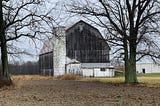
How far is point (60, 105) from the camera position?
54.0ft

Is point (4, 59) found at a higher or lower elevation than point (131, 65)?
higher

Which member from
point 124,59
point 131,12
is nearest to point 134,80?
point 124,59

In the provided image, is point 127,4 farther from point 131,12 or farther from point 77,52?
point 77,52

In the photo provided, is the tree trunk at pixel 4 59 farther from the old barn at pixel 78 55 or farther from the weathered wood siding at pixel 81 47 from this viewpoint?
the weathered wood siding at pixel 81 47

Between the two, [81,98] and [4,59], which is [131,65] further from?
[81,98]

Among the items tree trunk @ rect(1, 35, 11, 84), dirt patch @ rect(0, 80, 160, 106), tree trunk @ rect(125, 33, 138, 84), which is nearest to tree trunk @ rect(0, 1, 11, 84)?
tree trunk @ rect(1, 35, 11, 84)

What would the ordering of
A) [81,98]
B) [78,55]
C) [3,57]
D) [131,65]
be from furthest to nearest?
1. [78,55]
2. [131,65]
3. [3,57]
4. [81,98]

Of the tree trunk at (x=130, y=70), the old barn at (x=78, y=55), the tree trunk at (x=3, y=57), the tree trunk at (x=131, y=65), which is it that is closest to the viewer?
the tree trunk at (x=3, y=57)

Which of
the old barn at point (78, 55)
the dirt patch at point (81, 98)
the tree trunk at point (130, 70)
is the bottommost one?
the dirt patch at point (81, 98)

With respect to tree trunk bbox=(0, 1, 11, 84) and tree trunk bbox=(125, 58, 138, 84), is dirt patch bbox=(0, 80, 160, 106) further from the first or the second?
tree trunk bbox=(125, 58, 138, 84)

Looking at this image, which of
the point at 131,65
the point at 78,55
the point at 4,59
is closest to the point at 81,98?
the point at 4,59

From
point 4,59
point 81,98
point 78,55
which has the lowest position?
point 81,98

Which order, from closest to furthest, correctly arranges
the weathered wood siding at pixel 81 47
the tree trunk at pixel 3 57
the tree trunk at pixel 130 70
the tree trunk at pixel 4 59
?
the tree trunk at pixel 3 57 → the tree trunk at pixel 4 59 → the tree trunk at pixel 130 70 → the weathered wood siding at pixel 81 47

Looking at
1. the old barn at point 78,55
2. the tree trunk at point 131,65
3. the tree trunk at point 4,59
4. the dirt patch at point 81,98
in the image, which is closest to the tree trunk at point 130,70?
the tree trunk at point 131,65
